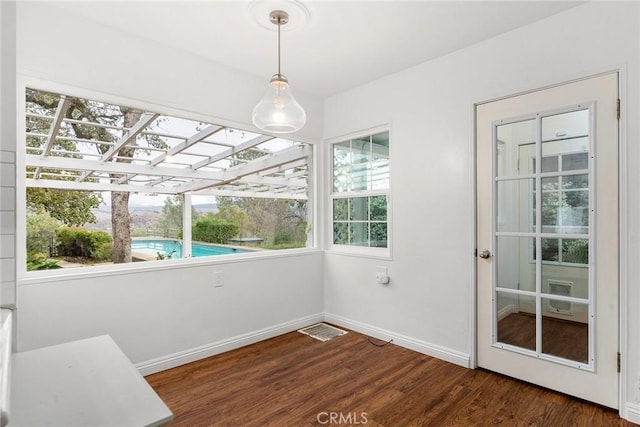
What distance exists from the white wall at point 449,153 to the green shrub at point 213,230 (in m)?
1.24

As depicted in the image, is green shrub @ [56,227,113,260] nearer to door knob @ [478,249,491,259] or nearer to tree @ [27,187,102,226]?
tree @ [27,187,102,226]

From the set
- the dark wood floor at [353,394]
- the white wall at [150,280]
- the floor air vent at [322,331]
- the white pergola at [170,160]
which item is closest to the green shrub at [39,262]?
the white wall at [150,280]

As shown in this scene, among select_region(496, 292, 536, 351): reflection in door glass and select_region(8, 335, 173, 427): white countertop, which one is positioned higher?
select_region(8, 335, 173, 427): white countertop

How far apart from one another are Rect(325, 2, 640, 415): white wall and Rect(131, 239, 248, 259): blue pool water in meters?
1.33

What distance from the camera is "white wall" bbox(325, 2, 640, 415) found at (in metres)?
2.01

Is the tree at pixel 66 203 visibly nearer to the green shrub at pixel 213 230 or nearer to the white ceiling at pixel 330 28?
the green shrub at pixel 213 230

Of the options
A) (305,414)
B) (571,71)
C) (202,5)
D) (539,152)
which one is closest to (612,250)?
(539,152)

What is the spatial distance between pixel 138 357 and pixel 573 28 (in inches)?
152

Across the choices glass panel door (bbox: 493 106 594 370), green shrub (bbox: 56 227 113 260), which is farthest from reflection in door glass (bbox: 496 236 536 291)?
green shrub (bbox: 56 227 113 260)

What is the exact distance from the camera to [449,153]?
2807mm

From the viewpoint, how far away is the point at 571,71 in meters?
2.21

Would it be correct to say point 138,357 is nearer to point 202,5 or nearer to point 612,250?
point 202,5

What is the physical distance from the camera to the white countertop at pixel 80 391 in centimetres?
85

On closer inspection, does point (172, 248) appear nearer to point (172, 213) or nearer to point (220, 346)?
point (172, 213)
